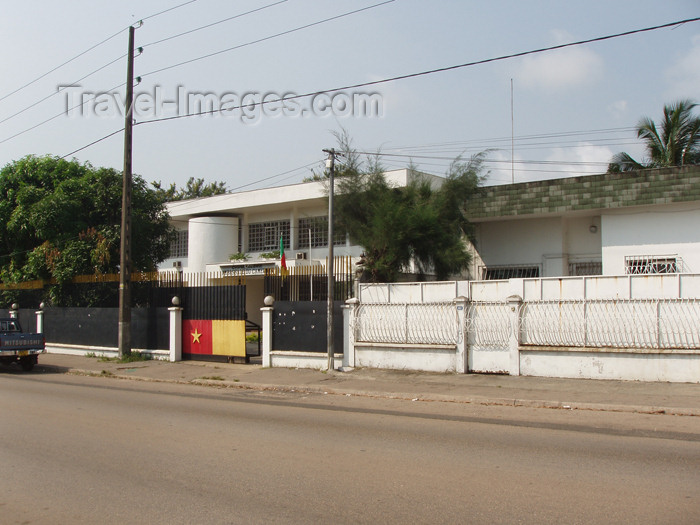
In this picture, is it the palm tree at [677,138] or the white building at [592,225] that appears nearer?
the white building at [592,225]

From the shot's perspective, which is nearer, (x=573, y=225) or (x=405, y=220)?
(x=405, y=220)

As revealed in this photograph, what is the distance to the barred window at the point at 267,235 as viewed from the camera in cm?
3025

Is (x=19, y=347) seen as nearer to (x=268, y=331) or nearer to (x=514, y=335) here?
(x=268, y=331)

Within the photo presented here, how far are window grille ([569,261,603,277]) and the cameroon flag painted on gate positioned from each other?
36.9 ft

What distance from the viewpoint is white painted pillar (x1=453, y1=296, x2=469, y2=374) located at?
1522cm

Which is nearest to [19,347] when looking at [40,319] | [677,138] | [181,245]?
[40,319]

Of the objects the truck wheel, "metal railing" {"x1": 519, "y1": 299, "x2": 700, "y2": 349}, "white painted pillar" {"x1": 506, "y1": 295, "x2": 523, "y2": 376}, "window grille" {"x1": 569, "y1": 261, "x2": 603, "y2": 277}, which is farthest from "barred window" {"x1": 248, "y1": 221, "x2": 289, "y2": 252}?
A: "metal railing" {"x1": 519, "y1": 299, "x2": 700, "y2": 349}

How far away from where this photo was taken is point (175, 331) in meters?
20.8

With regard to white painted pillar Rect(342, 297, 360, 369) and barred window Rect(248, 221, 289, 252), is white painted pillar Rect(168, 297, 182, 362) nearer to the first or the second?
white painted pillar Rect(342, 297, 360, 369)

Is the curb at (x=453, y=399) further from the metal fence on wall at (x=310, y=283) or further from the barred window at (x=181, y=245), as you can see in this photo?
the barred window at (x=181, y=245)

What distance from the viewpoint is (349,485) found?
6.43m

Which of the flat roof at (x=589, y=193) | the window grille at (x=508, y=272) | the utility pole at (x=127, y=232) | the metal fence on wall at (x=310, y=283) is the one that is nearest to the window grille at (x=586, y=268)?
the window grille at (x=508, y=272)

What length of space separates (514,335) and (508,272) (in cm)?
854

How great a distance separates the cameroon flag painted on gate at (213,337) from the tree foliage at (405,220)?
14.5 ft
